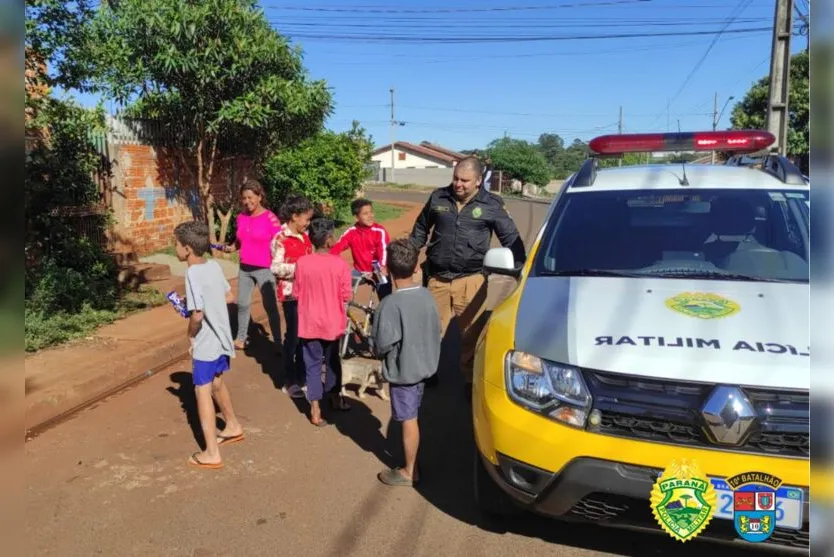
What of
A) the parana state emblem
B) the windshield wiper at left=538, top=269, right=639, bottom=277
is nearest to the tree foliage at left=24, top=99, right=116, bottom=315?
the windshield wiper at left=538, top=269, right=639, bottom=277

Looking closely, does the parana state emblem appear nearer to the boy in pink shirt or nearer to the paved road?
the paved road

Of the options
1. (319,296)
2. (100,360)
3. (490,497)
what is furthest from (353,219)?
(490,497)

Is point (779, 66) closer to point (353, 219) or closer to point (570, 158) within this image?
point (353, 219)

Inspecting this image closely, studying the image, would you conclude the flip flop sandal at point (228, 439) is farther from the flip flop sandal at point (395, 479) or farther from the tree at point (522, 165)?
the tree at point (522, 165)

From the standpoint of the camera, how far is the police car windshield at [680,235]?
361cm

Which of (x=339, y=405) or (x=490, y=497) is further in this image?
(x=339, y=405)

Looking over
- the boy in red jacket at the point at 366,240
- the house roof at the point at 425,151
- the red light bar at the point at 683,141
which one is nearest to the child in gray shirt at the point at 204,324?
the boy in red jacket at the point at 366,240

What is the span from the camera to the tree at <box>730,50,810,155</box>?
24688mm

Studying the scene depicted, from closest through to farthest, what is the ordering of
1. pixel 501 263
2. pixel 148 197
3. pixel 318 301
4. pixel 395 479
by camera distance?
pixel 395 479 < pixel 501 263 < pixel 318 301 < pixel 148 197

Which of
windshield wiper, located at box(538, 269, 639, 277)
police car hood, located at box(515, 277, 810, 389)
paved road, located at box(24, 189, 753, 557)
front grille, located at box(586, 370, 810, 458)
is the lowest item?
paved road, located at box(24, 189, 753, 557)

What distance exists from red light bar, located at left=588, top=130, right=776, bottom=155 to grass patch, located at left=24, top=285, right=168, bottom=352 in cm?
505

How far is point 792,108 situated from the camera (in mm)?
26516

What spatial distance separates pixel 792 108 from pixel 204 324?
2886 centimetres

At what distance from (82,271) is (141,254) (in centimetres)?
241
